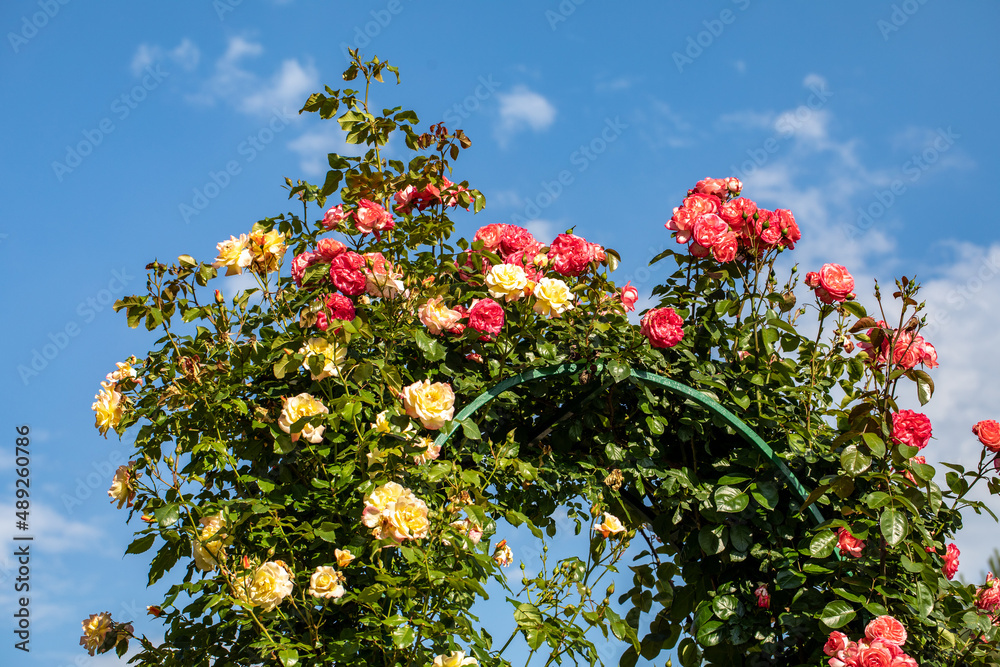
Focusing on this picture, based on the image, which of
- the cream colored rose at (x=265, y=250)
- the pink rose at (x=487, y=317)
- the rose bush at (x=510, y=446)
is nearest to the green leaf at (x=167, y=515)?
the rose bush at (x=510, y=446)

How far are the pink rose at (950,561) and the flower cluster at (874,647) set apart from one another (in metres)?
0.47

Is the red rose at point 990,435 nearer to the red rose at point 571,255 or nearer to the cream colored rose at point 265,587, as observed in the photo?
the red rose at point 571,255

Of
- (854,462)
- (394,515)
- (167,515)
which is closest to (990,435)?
(854,462)

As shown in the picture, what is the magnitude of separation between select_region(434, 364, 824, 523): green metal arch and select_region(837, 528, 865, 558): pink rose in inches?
3.3

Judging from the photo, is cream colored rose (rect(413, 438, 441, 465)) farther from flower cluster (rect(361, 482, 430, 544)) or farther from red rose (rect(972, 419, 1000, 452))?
red rose (rect(972, 419, 1000, 452))

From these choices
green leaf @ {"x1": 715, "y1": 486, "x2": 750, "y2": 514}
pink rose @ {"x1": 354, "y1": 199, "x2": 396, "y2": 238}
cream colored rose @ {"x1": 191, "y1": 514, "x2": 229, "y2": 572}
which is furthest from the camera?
pink rose @ {"x1": 354, "y1": 199, "x2": 396, "y2": 238}

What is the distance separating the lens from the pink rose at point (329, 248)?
243 cm

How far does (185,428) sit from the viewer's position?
88.2 inches

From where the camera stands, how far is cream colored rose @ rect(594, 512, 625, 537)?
208 cm

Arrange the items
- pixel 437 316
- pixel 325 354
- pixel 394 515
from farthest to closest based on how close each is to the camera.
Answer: pixel 437 316, pixel 325 354, pixel 394 515

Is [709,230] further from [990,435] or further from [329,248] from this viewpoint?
[329,248]

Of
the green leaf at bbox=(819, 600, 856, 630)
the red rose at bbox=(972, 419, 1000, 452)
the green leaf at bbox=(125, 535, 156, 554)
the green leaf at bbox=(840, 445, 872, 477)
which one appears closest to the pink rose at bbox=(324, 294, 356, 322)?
the green leaf at bbox=(125, 535, 156, 554)

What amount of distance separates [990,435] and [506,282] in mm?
1559

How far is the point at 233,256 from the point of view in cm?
237
